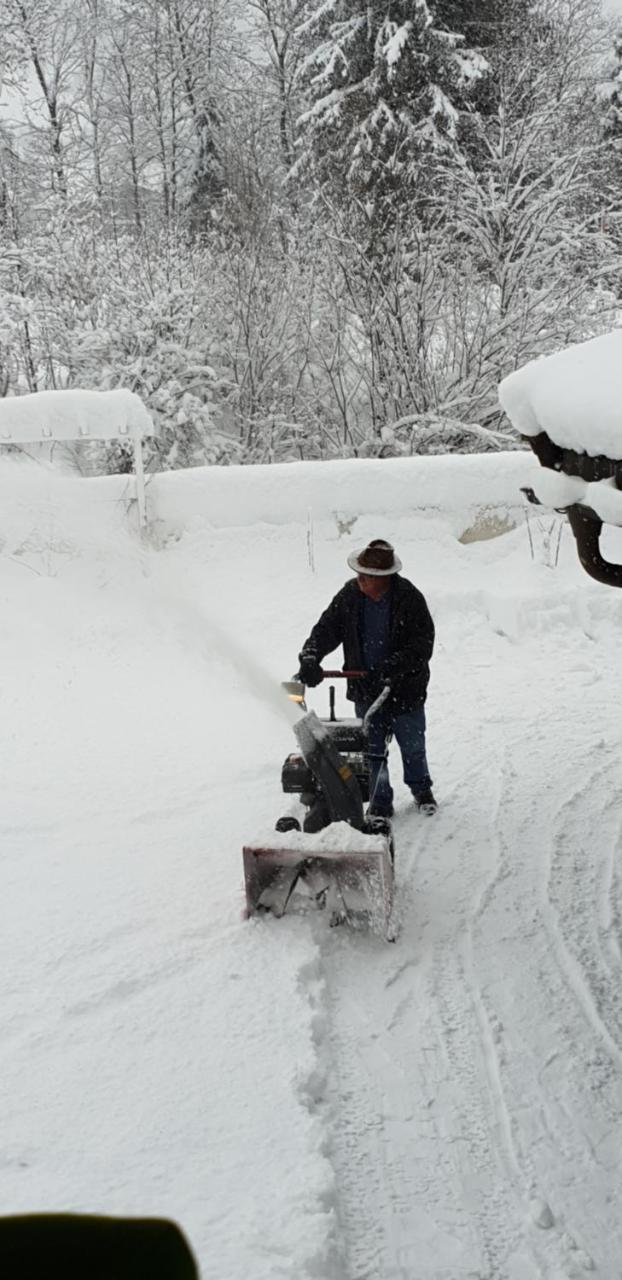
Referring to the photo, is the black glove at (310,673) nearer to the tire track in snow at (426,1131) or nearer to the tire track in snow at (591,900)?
the tire track in snow at (426,1131)

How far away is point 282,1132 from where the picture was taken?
3084 mm

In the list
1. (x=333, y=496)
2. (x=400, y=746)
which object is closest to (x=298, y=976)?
(x=400, y=746)

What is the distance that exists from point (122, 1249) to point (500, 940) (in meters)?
4.27

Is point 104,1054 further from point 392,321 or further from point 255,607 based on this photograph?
point 392,321

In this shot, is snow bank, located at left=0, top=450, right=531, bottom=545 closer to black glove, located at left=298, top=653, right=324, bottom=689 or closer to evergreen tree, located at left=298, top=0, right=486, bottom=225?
evergreen tree, located at left=298, top=0, right=486, bottom=225

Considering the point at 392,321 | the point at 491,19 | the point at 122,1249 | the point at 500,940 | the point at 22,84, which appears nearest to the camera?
the point at 122,1249

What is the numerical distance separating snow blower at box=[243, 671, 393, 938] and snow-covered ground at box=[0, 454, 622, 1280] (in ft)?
0.56

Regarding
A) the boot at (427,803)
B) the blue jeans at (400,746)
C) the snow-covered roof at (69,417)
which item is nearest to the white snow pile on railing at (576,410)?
the blue jeans at (400,746)

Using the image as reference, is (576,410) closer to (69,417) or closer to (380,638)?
(380,638)

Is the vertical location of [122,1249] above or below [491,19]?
below

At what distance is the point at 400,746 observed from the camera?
5984 millimetres

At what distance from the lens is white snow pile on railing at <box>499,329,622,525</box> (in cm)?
303

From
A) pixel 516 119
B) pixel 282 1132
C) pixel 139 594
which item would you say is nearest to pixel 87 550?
pixel 139 594

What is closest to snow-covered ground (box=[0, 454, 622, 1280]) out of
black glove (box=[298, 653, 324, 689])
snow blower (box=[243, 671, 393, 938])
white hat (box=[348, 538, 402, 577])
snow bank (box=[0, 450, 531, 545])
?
snow blower (box=[243, 671, 393, 938])
